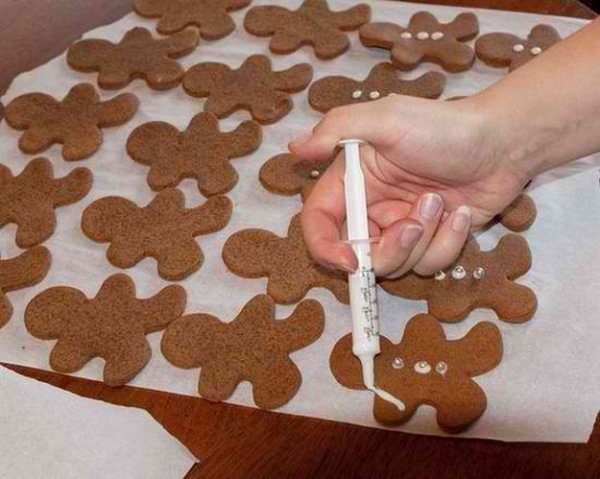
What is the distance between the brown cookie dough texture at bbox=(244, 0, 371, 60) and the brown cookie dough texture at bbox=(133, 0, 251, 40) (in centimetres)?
4

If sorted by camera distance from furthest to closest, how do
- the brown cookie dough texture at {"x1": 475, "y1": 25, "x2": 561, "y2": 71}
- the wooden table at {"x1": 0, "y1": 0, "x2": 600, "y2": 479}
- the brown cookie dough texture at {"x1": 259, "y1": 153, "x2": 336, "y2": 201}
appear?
the brown cookie dough texture at {"x1": 475, "y1": 25, "x2": 561, "y2": 71} → the brown cookie dough texture at {"x1": 259, "y1": 153, "x2": 336, "y2": 201} → the wooden table at {"x1": 0, "y1": 0, "x2": 600, "y2": 479}

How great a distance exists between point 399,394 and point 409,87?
510 millimetres

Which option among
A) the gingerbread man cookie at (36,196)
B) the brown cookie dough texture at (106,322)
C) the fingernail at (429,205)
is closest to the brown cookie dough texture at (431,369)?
the fingernail at (429,205)

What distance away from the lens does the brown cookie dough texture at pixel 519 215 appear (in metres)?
1.00

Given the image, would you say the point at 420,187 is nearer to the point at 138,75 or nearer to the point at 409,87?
the point at 409,87

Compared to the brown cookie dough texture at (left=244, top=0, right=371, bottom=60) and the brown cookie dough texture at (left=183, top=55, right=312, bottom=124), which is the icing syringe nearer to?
the brown cookie dough texture at (left=183, top=55, right=312, bottom=124)

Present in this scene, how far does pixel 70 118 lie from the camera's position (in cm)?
124

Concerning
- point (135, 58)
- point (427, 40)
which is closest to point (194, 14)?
point (135, 58)

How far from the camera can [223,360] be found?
0.93 m

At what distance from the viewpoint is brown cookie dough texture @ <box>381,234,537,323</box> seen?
93 centimetres

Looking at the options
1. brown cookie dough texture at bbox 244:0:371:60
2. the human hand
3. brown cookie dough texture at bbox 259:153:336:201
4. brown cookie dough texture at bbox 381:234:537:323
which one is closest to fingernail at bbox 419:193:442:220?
the human hand

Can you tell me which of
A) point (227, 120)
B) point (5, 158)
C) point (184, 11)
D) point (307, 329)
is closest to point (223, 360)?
point (307, 329)

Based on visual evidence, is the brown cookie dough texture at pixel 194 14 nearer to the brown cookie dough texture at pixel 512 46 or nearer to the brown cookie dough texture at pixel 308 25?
the brown cookie dough texture at pixel 308 25

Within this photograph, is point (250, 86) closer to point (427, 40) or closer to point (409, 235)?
point (427, 40)
